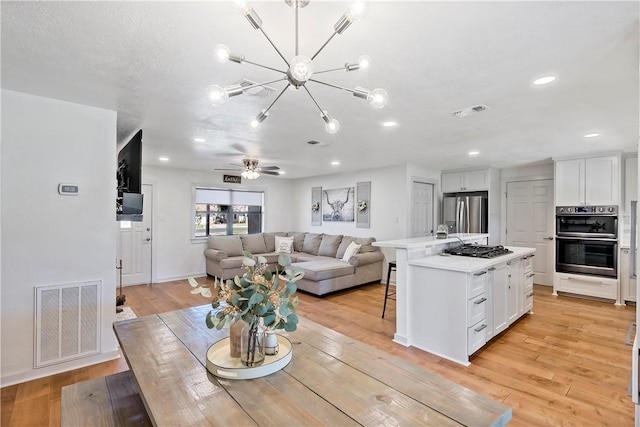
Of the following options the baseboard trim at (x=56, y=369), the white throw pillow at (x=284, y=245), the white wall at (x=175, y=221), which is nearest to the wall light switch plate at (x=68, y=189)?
the baseboard trim at (x=56, y=369)

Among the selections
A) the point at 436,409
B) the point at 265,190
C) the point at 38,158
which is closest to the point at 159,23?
the point at 38,158

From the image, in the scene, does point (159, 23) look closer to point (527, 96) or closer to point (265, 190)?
point (527, 96)

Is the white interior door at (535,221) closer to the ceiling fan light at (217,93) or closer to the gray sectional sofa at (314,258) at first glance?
the gray sectional sofa at (314,258)

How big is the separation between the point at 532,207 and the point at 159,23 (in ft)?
21.3

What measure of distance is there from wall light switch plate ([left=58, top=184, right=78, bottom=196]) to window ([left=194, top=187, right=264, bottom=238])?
12.8 feet

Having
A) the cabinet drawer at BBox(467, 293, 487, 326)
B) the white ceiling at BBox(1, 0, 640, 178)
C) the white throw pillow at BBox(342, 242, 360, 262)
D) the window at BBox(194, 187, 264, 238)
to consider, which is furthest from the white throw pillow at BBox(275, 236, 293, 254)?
the cabinet drawer at BBox(467, 293, 487, 326)

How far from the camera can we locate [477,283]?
289 cm

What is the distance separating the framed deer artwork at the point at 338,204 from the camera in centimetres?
671

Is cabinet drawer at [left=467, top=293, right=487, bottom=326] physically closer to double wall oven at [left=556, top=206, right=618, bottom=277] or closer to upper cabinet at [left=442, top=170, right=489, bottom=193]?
double wall oven at [left=556, top=206, right=618, bottom=277]

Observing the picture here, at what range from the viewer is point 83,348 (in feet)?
8.87

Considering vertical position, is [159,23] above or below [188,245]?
above

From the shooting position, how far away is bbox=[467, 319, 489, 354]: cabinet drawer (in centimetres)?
277

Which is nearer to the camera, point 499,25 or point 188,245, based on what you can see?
point 499,25

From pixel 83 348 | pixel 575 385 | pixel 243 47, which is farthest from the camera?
pixel 83 348
